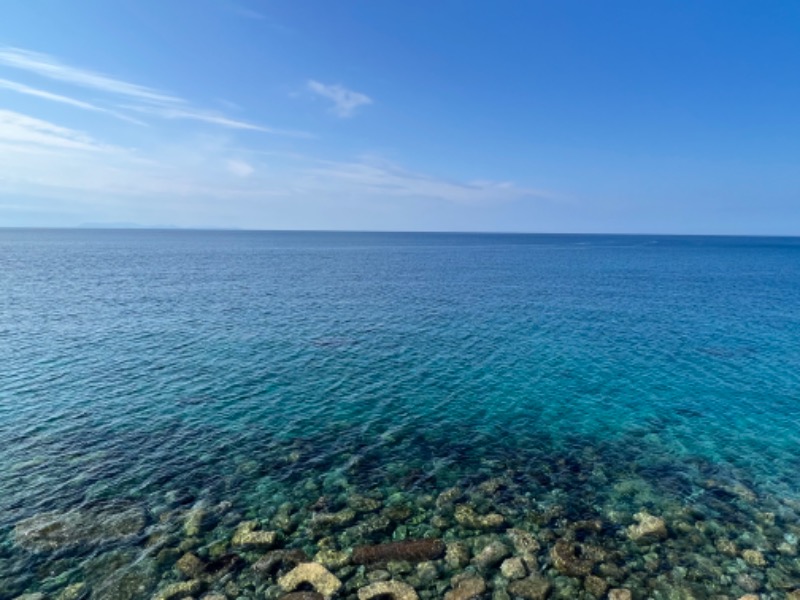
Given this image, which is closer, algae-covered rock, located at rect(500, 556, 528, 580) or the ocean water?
algae-covered rock, located at rect(500, 556, 528, 580)

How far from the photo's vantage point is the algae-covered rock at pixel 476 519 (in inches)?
885

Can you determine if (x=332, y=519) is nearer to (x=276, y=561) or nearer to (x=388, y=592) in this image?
(x=276, y=561)

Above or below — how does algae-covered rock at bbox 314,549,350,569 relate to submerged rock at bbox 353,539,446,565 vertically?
below

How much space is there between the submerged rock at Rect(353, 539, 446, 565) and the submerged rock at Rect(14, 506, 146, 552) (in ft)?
36.4

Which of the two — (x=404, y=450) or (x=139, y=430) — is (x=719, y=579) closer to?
(x=404, y=450)

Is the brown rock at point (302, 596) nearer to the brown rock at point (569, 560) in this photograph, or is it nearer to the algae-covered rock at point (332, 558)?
the algae-covered rock at point (332, 558)

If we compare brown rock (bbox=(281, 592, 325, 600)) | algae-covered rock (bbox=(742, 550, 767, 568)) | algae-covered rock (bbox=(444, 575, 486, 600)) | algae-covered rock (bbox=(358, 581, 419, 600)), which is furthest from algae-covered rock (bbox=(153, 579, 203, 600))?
algae-covered rock (bbox=(742, 550, 767, 568))

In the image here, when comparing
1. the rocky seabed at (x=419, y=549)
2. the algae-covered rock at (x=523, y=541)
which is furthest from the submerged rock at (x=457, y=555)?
the algae-covered rock at (x=523, y=541)

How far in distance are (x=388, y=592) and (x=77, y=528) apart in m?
15.7

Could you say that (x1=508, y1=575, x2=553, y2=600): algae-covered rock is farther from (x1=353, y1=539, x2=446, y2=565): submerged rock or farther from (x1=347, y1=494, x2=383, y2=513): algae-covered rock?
(x1=347, y1=494, x2=383, y2=513): algae-covered rock

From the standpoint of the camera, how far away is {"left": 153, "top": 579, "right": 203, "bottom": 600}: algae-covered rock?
17.6m

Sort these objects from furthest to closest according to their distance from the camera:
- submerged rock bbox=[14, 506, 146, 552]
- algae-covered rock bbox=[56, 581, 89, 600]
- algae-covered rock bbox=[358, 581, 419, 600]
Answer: submerged rock bbox=[14, 506, 146, 552] → algae-covered rock bbox=[358, 581, 419, 600] → algae-covered rock bbox=[56, 581, 89, 600]

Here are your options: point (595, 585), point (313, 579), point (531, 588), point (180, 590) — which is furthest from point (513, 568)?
point (180, 590)

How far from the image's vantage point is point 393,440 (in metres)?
31.2
